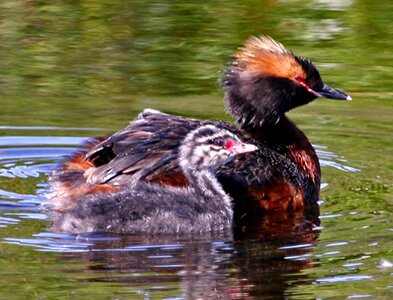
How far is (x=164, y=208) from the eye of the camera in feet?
26.9

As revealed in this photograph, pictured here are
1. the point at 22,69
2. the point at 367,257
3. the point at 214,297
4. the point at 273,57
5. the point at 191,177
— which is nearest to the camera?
the point at 214,297

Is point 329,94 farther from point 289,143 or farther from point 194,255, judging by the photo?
point 194,255

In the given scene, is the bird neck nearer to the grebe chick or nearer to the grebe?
the grebe

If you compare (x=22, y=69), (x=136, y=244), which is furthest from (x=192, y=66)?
(x=136, y=244)

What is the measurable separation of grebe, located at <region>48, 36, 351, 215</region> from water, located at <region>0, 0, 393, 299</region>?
0.96ft

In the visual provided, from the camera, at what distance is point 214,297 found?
23.0ft

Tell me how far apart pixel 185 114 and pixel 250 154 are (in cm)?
224

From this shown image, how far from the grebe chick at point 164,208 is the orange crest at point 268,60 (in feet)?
3.96

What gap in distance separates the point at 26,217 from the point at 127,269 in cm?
134

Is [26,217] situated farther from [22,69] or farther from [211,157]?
[22,69]

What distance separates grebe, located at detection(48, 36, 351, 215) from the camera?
855 cm

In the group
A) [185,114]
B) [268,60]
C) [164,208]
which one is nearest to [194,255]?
[164,208]

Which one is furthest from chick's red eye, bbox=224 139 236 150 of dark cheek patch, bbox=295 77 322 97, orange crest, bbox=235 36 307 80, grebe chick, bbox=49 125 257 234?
dark cheek patch, bbox=295 77 322 97

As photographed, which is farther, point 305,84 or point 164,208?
point 305,84
